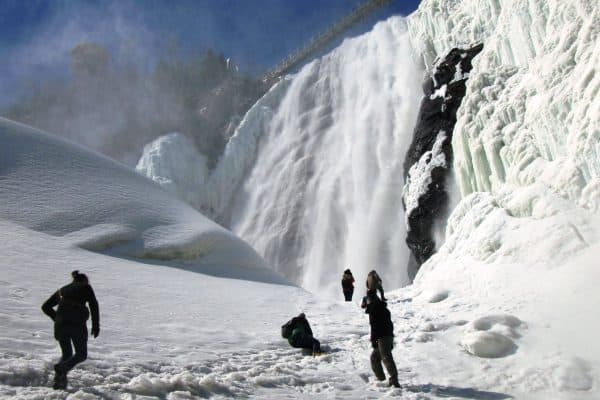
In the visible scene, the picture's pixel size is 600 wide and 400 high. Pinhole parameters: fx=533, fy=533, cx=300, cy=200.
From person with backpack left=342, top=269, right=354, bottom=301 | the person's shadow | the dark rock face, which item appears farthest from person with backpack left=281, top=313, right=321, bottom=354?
the dark rock face

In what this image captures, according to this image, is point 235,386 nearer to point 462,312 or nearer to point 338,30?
point 462,312

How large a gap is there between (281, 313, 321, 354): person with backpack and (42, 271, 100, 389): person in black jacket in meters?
2.87

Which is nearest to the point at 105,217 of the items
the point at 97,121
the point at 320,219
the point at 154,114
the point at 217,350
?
the point at 217,350

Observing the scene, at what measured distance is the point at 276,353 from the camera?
6848mm

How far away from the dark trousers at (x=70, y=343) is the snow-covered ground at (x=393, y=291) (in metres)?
0.26

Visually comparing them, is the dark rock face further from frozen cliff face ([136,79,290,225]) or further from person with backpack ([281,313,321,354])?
frozen cliff face ([136,79,290,225])

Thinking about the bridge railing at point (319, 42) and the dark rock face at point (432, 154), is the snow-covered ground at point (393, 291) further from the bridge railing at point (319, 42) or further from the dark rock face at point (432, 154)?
the bridge railing at point (319, 42)

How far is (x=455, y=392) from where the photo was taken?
17.4 ft

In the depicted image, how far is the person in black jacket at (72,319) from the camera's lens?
4.74 metres

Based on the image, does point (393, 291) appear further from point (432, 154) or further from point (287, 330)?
point (432, 154)

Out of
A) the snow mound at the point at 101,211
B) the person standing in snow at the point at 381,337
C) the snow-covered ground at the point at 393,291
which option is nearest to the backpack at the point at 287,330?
the snow-covered ground at the point at 393,291

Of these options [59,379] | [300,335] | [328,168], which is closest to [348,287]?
[300,335]

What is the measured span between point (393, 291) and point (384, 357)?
6.87 m

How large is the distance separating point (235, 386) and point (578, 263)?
18.7 feet
